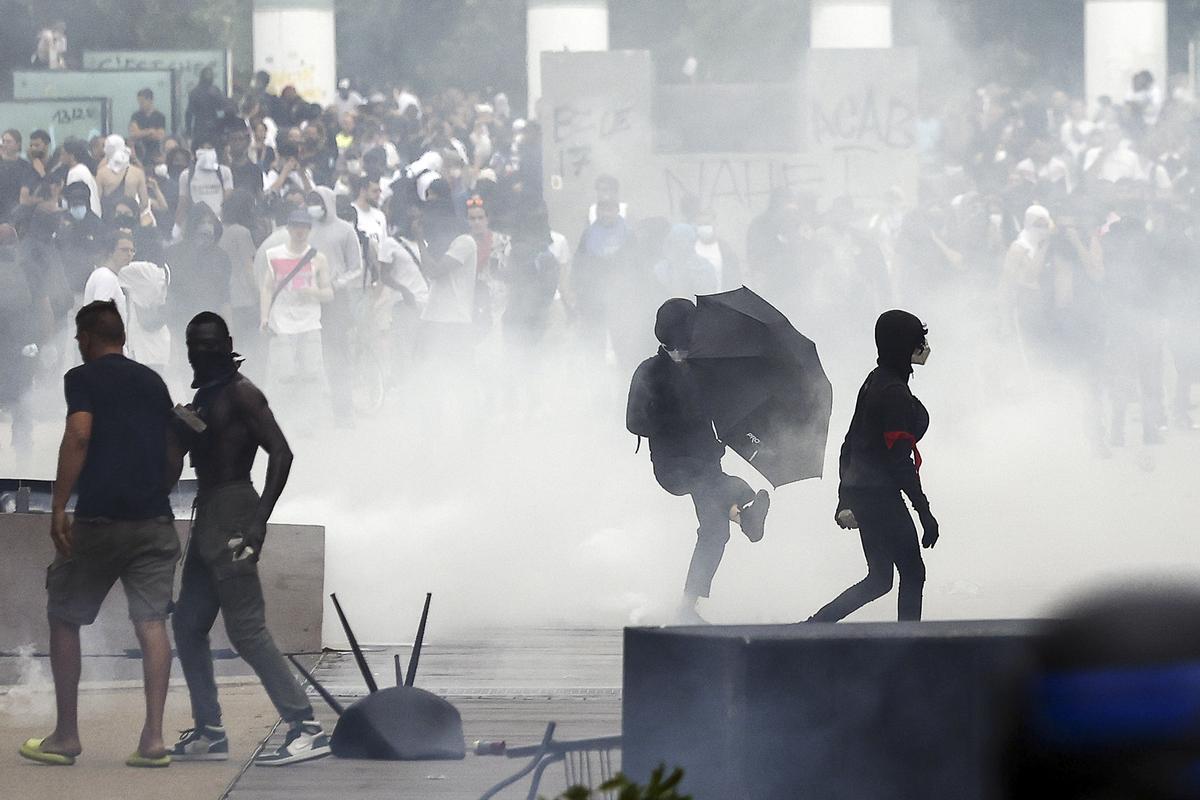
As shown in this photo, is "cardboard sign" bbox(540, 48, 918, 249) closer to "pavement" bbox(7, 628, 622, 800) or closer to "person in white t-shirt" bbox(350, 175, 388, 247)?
"person in white t-shirt" bbox(350, 175, 388, 247)

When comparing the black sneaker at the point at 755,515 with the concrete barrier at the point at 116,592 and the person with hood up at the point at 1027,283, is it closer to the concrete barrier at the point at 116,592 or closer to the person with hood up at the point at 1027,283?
the concrete barrier at the point at 116,592

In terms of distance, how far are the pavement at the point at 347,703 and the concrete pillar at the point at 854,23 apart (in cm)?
881

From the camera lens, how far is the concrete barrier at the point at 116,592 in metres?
7.40

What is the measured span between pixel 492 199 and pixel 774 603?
704cm

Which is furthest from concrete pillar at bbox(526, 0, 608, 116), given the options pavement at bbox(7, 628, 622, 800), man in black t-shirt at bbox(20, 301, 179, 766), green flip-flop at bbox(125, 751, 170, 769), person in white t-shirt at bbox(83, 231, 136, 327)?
green flip-flop at bbox(125, 751, 170, 769)

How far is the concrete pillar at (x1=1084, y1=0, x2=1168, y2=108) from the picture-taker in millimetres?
18812

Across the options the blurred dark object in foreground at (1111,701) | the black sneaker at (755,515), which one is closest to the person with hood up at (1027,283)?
the black sneaker at (755,515)

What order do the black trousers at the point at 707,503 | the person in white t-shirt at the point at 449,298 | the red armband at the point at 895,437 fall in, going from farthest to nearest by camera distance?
the person in white t-shirt at the point at 449,298 → the black trousers at the point at 707,503 → the red armband at the point at 895,437

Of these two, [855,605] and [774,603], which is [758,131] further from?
[855,605]

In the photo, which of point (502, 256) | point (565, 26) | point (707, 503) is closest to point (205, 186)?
point (502, 256)

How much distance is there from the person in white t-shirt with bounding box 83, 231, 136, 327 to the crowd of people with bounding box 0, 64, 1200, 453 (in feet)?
0.04

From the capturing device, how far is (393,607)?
336 inches

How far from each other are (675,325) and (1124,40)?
40.5ft

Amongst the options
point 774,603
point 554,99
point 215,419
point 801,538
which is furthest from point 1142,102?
point 215,419
